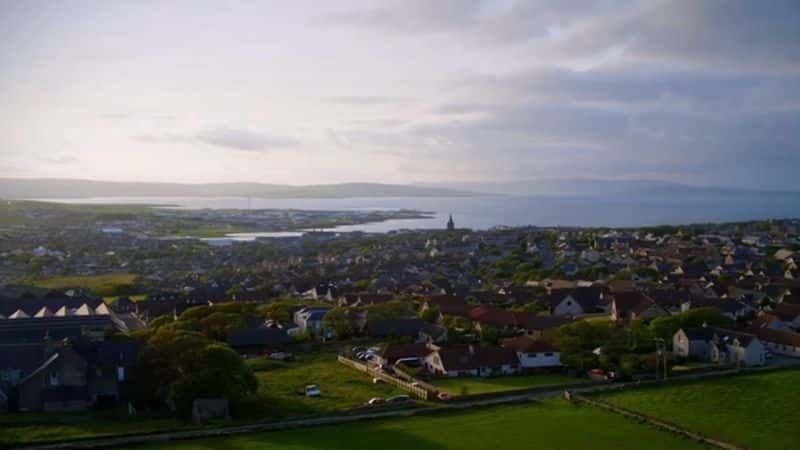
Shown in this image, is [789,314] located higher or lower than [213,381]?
higher

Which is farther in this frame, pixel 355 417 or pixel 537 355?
pixel 537 355

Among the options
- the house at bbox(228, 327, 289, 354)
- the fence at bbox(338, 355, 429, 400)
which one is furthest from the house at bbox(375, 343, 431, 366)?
the house at bbox(228, 327, 289, 354)

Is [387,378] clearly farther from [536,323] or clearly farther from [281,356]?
[536,323]

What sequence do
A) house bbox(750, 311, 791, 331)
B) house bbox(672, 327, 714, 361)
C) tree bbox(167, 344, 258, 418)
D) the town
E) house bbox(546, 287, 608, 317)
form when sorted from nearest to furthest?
tree bbox(167, 344, 258, 418)
the town
house bbox(672, 327, 714, 361)
house bbox(750, 311, 791, 331)
house bbox(546, 287, 608, 317)

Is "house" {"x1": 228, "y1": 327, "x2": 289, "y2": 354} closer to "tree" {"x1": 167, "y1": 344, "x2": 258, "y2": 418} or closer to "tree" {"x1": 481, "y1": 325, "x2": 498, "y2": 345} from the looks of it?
"tree" {"x1": 481, "y1": 325, "x2": 498, "y2": 345}

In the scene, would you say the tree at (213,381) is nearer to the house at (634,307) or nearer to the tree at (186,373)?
the tree at (186,373)

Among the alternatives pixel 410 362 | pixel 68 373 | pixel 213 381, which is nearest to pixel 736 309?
pixel 410 362

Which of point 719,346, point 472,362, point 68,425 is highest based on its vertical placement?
point 719,346
